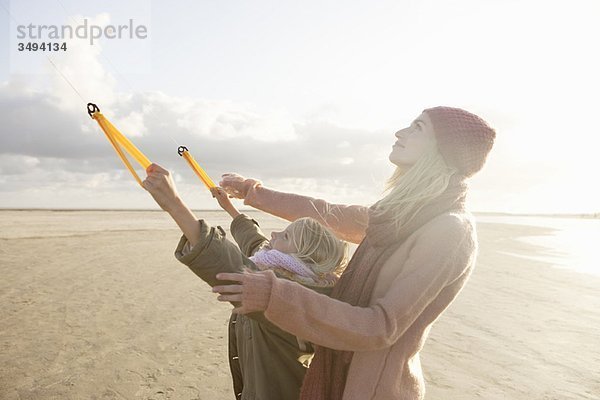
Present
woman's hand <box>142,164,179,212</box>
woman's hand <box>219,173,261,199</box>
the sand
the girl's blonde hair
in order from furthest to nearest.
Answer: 1. the sand
2. woman's hand <box>219,173,261,199</box>
3. the girl's blonde hair
4. woman's hand <box>142,164,179,212</box>

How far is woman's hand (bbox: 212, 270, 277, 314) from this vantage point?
160 centimetres

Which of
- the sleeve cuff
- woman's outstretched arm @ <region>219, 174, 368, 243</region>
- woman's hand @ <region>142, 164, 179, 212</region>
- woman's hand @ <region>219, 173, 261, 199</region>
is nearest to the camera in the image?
the sleeve cuff

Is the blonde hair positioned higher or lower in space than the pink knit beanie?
lower

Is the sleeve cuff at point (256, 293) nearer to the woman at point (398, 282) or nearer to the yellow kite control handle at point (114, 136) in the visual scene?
the woman at point (398, 282)

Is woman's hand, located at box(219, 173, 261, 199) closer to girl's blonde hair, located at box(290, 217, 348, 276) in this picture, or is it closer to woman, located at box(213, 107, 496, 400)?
girl's blonde hair, located at box(290, 217, 348, 276)

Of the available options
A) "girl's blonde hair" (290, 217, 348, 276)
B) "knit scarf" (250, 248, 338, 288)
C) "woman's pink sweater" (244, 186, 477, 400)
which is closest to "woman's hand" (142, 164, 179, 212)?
"woman's pink sweater" (244, 186, 477, 400)

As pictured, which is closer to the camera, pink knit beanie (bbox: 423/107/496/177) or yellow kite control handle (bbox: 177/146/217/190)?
pink knit beanie (bbox: 423/107/496/177)

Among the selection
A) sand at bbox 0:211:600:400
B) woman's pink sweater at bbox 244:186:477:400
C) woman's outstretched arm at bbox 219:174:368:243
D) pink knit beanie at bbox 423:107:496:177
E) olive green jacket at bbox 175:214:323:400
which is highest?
pink knit beanie at bbox 423:107:496:177

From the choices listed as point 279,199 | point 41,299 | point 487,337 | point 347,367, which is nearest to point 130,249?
point 41,299

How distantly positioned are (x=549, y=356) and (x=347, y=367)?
6.03 meters

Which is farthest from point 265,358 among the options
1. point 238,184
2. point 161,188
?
point 238,184

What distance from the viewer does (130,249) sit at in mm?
16672

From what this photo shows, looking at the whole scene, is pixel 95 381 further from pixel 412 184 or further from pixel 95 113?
pixel 412 184

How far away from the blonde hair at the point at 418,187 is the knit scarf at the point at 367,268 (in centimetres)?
2
